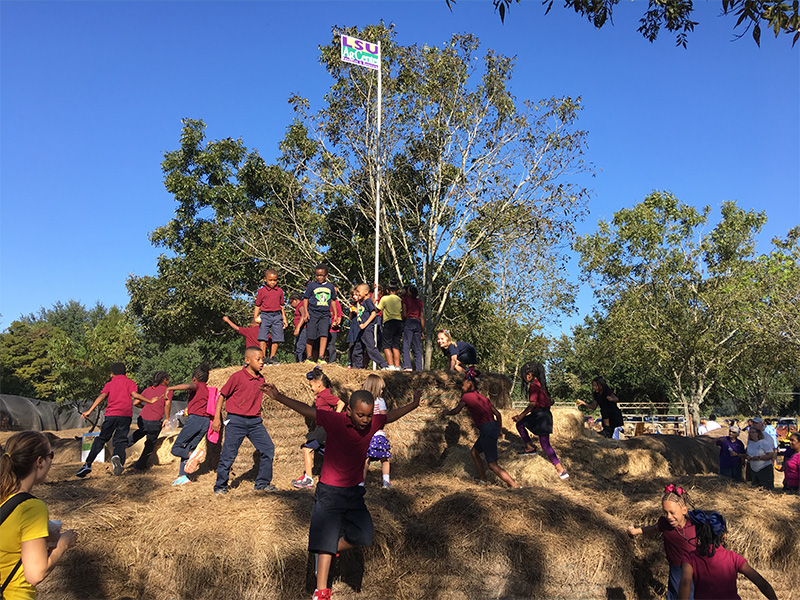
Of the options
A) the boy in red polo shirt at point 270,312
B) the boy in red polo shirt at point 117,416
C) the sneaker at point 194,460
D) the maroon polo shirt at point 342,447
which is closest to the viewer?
the maroon polo shirt at point 342,447

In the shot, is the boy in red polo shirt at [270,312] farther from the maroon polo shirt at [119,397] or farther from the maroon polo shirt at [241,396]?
the maroon polo shirt at [241,396]

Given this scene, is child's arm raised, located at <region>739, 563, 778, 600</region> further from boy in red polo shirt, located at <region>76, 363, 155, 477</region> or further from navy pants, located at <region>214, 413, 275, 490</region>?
boy in red polo shirt, located at <region>76, 363, 155, 477</region>

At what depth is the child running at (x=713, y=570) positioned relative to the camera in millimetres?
4316

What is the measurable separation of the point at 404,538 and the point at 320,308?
18.2ft

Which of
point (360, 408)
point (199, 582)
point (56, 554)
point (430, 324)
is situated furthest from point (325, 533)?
point (430, 324)

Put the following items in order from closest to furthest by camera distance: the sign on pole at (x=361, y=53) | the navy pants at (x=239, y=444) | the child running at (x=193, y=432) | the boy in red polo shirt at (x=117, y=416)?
the navy pants at (x=239, y=444)
the child running at (x=193, y=432)
the boy in red polo shirt at (x=117, y=416)
the sign on pole at (x=361, y=53)

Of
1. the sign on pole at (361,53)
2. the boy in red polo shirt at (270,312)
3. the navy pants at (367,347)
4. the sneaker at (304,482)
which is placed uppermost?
the sign on pole at (361,53)

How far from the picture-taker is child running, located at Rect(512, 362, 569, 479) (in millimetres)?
8805

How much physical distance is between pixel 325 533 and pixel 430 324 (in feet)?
60.4

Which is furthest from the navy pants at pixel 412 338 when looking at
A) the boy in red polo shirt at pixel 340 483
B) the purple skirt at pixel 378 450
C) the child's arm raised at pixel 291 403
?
the child's arm raised at pixel 291 403

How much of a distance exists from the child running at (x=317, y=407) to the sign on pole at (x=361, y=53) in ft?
50.4

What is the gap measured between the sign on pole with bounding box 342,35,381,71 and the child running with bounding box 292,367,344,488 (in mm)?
15371

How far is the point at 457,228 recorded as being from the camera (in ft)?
76.2

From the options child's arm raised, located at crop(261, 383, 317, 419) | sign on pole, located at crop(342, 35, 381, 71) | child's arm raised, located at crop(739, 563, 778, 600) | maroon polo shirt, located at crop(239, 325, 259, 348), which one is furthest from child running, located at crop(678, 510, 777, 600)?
sign on pole, located at crop(342, 35, 381, 71)
